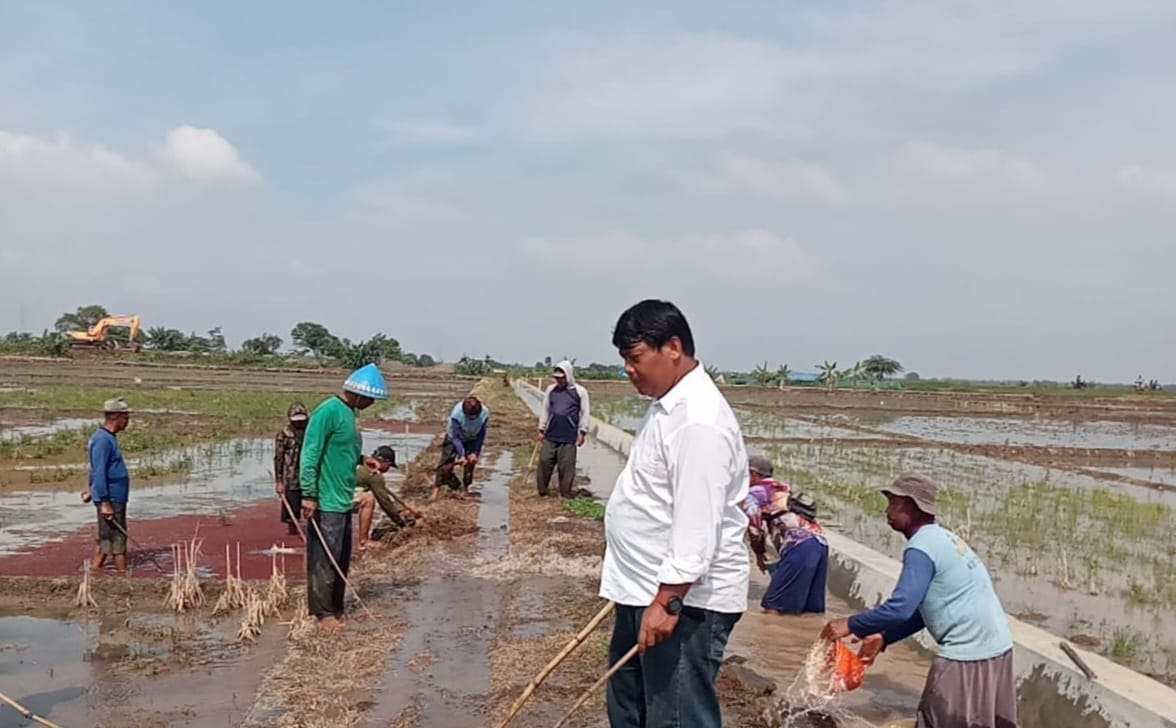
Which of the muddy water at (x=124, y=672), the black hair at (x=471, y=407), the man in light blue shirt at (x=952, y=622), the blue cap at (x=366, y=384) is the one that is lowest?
the muddy water at (x=124, y=672)

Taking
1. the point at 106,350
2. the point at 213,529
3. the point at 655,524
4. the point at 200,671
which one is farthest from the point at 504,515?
the point at 106,350

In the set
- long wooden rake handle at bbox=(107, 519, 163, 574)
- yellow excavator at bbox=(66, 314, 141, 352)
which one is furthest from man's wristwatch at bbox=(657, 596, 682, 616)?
yellow excavator at bbox=(66, 314, 141, 352)

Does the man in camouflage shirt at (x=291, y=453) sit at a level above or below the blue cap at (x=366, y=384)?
below

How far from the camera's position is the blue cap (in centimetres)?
608

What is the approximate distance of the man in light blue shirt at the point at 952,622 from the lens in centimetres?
371

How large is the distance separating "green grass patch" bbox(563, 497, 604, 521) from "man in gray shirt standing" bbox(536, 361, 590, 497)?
1.64 ft

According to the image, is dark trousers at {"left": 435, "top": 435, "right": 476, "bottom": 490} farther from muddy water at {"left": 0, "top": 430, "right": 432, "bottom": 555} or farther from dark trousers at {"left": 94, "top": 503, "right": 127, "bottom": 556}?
dark trousers at {"left": 94, "top": 503, "right": 127, "bottom": 556}

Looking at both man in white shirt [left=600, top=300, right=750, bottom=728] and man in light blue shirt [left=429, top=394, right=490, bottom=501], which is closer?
man in white shirt [left=600, top=300, right=750, bottom=728]

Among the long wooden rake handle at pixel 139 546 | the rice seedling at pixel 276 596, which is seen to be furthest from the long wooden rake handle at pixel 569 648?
the long wooden rake handle at pixel 139 546

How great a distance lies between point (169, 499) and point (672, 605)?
1063cm

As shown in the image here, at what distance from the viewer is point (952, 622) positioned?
12.3 ft

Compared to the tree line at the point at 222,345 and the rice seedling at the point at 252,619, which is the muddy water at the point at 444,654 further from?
the tree line at the point at 222,345

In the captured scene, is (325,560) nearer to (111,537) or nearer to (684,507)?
(111,537)

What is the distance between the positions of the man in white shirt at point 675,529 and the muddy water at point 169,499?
7.63 m
